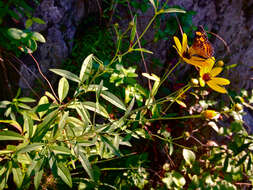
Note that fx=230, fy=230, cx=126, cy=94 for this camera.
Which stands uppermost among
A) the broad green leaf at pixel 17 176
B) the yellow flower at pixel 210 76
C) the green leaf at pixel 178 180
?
the yellow flower at pixel 210 76

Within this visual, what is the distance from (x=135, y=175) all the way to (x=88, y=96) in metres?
0.57

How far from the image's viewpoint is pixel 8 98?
1251 millimetres

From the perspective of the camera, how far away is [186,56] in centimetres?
84

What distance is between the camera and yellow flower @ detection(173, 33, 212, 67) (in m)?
0.75

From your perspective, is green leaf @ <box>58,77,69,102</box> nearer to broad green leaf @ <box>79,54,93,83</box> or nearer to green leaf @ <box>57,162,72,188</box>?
broad green leaf @ <box>79,54,93,83</box>

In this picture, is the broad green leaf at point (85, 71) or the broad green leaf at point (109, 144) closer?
the broad green leaf at point (109, 144)

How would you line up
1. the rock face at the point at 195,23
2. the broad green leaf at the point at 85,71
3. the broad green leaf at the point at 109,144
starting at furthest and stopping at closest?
the rock face at the point at 195,23
the broad green leaf at the point at 85,71
the broad green leaf at the point at 109,144

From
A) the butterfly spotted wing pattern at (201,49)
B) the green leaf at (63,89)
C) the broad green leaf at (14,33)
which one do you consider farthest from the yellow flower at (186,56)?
the broad green leaf at (14,33)

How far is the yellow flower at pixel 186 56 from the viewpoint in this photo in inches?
29.7

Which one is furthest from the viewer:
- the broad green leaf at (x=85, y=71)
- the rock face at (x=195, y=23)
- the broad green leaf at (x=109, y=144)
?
the rock face at (x=195, y=23)

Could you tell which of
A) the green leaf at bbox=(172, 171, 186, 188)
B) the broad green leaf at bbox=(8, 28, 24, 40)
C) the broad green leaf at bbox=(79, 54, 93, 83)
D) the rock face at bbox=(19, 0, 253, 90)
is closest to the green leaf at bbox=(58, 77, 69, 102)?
the broad green leaf at bbox=(79, 54, 93, 83)

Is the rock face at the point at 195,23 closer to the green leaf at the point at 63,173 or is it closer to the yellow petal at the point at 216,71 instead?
the green leaf at the point at 63,173

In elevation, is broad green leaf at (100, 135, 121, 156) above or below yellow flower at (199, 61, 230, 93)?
below

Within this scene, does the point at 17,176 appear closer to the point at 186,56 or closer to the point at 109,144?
the point at 109,144
